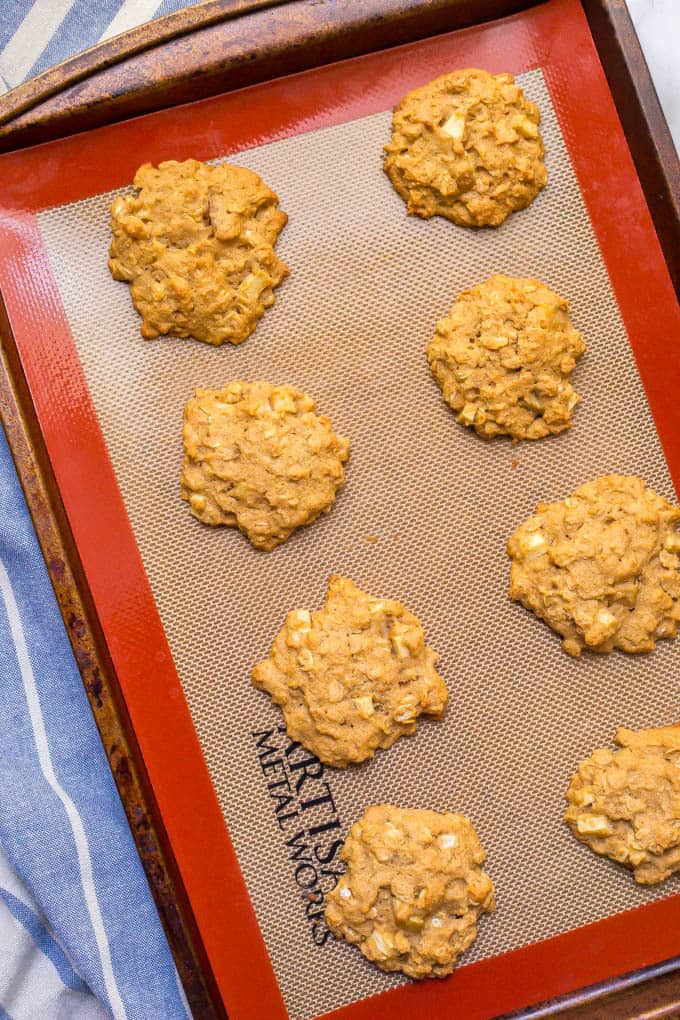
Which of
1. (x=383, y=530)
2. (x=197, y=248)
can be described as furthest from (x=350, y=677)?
(x=197, y=248)

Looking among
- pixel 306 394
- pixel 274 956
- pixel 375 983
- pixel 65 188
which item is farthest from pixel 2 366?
pixel 375 983

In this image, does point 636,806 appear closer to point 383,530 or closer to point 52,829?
point 383,530

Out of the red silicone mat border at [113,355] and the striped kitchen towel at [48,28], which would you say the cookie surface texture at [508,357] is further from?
the striped kitchen towel at [48,28]

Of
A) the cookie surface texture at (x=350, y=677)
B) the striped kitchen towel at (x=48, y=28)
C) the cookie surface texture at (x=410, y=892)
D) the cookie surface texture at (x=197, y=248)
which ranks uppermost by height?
the striped kitchen towel at (x=48, y=28)

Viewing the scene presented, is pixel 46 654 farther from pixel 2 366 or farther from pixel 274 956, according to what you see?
pixel 274 956

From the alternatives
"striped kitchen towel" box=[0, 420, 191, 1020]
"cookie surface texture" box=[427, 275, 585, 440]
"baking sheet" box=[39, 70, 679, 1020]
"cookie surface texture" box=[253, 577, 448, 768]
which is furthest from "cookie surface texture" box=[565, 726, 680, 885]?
"striped kitchen towel" box=[0, 420, 191, 1020]

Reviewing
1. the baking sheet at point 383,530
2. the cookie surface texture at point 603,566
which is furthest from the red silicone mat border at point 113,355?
the cookie surface texture at point 603,566
